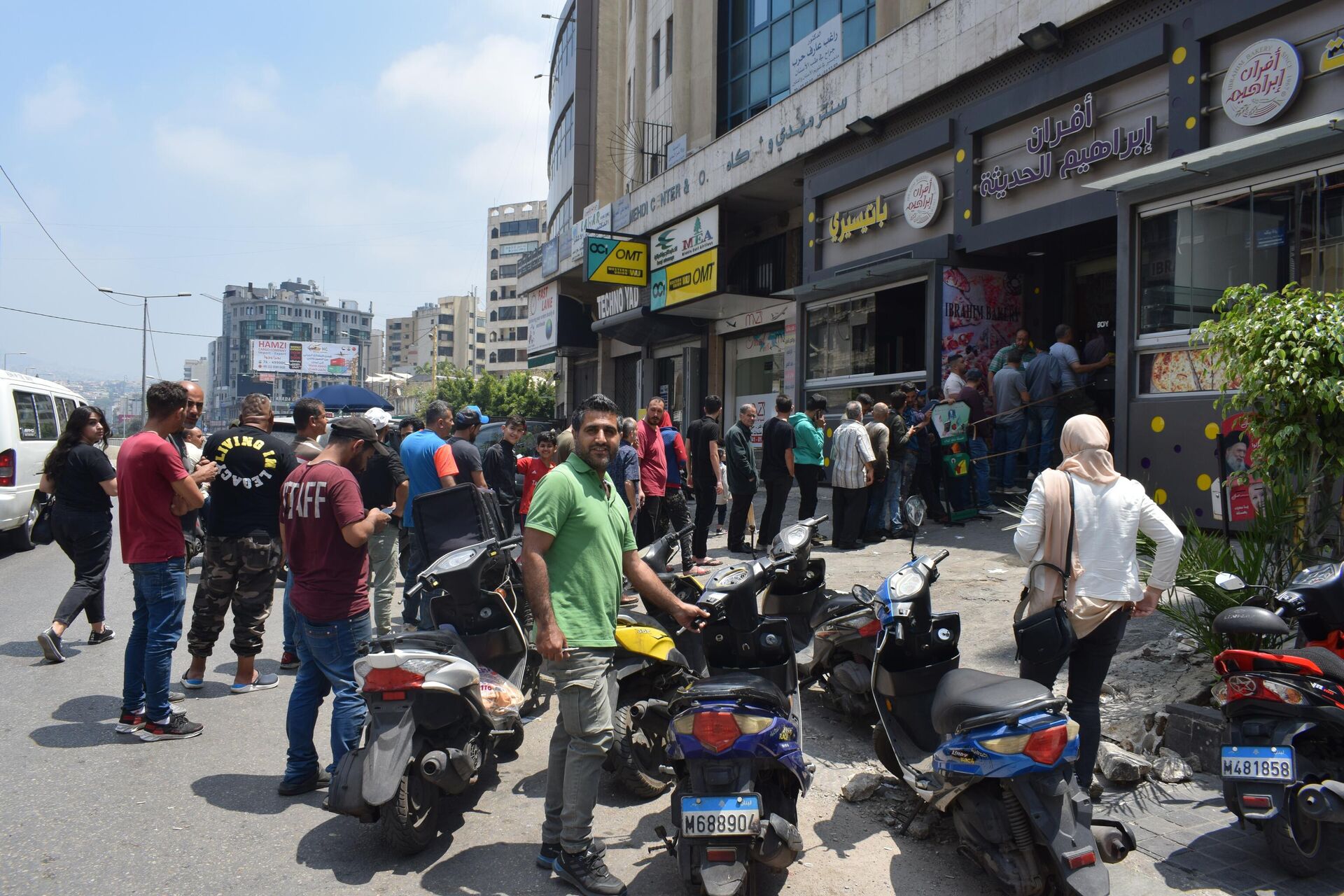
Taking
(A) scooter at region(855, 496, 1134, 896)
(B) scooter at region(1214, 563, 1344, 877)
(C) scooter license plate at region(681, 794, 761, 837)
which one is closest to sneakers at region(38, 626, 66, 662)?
(C) scooter license plate at region(681, 794, 761, 837)

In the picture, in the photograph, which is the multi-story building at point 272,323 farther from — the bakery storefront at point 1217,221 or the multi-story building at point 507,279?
the bakery storefront at point 1217,221

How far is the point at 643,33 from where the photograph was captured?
25.2m

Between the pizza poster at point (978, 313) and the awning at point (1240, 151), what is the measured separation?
3.97 metres

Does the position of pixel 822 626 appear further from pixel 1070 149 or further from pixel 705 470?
pixel 1070 149

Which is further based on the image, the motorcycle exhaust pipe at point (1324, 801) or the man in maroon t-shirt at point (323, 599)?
the man in maroon t-shirt at point (323, 599)

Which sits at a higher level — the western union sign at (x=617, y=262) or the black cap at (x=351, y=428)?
the western union sign at (x=617, y=262)

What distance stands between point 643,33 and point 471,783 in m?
25.3

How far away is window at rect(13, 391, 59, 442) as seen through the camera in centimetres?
1151

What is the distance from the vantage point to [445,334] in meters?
130

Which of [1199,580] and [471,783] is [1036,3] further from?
[471,783]

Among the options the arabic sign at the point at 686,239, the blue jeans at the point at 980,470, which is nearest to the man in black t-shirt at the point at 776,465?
the blue jeans at the point at 980,470

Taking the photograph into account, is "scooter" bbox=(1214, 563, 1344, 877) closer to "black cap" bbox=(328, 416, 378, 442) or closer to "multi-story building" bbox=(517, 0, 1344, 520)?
"multi-story building" bbox=(517, 0, 1344, 520)

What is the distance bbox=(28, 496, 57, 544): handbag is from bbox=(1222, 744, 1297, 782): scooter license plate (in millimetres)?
7438

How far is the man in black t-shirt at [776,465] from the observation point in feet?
32.0
